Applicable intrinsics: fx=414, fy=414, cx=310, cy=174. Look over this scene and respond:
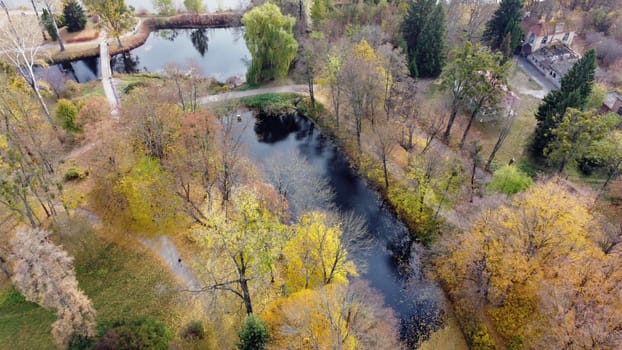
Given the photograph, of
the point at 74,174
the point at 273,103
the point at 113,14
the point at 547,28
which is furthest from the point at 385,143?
the point at 113,14

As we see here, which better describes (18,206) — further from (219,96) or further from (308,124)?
(308,124)

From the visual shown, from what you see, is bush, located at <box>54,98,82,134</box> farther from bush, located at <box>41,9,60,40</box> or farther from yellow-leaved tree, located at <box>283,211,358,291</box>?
yellow-leaved tree, located at <box>283,211,358,291</box>

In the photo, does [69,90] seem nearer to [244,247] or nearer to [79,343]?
[79,343]

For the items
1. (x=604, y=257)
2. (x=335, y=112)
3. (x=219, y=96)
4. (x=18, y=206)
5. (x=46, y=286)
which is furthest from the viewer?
(x=219, y=96)

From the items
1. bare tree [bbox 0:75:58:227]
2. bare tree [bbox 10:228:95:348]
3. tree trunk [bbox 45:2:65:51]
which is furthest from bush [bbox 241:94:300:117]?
bare tree [bbox 10:228:95:348]

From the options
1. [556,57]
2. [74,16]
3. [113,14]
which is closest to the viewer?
[556,57]

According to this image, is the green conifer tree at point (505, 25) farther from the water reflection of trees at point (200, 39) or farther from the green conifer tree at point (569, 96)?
the water reflection of trees at point (200, 39)

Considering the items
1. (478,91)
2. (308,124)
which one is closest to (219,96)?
(308,124)
